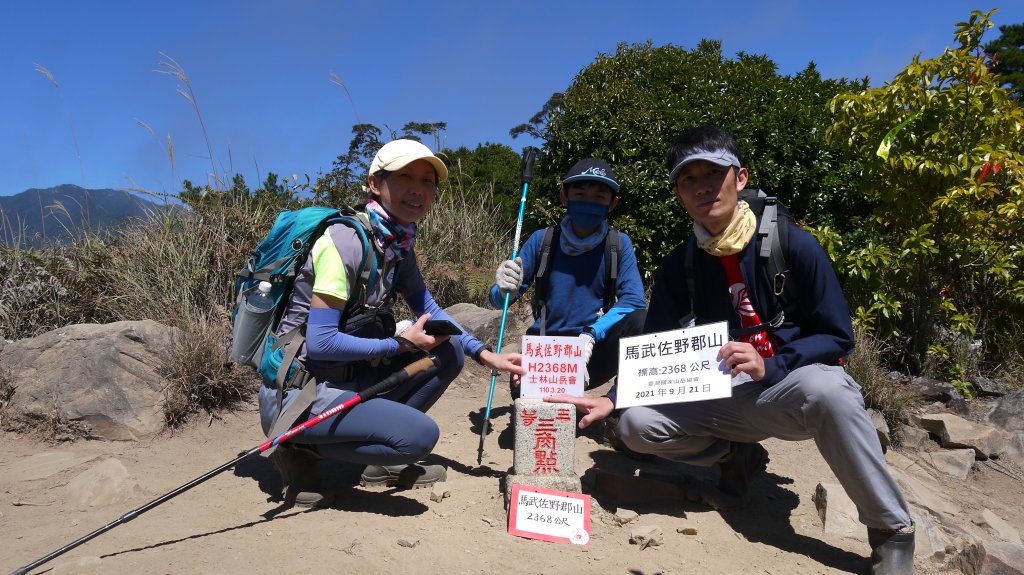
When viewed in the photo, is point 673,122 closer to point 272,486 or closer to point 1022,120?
point 1022,120

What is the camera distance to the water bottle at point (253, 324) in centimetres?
321

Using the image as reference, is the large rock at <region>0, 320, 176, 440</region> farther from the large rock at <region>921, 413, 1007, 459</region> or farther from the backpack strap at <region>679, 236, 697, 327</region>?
the large rock at <region>921, 413, 1007, 459</region>

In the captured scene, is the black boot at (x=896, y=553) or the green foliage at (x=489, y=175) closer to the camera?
the black boot at (x=896, y=553)

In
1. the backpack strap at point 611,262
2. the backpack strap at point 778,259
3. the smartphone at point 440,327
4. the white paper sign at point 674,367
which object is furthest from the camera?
the backpack strap at point 611,262

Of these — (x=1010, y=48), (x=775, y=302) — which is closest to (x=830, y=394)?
(x=775, y=302)

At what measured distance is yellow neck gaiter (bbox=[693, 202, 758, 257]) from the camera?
10.2 ft

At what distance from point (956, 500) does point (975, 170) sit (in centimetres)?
247

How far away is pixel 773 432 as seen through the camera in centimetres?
315

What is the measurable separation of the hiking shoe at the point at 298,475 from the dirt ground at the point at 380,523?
0.06 meters

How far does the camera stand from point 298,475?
11.0ft

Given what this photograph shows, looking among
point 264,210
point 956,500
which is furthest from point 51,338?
point 956,500

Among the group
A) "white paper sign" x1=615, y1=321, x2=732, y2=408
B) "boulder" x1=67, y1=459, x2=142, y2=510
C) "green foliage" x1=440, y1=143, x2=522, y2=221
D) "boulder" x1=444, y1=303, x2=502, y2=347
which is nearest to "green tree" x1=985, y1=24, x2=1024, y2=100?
"green foliage" x1=440, y1=143, x2=522, y2=221

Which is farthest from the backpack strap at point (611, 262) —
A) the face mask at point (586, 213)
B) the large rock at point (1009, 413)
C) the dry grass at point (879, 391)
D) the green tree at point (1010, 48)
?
the green tree at point (1010, 48)

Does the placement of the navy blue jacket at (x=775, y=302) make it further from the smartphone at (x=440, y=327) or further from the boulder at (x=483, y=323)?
the boulder at (x=483, y=323)
